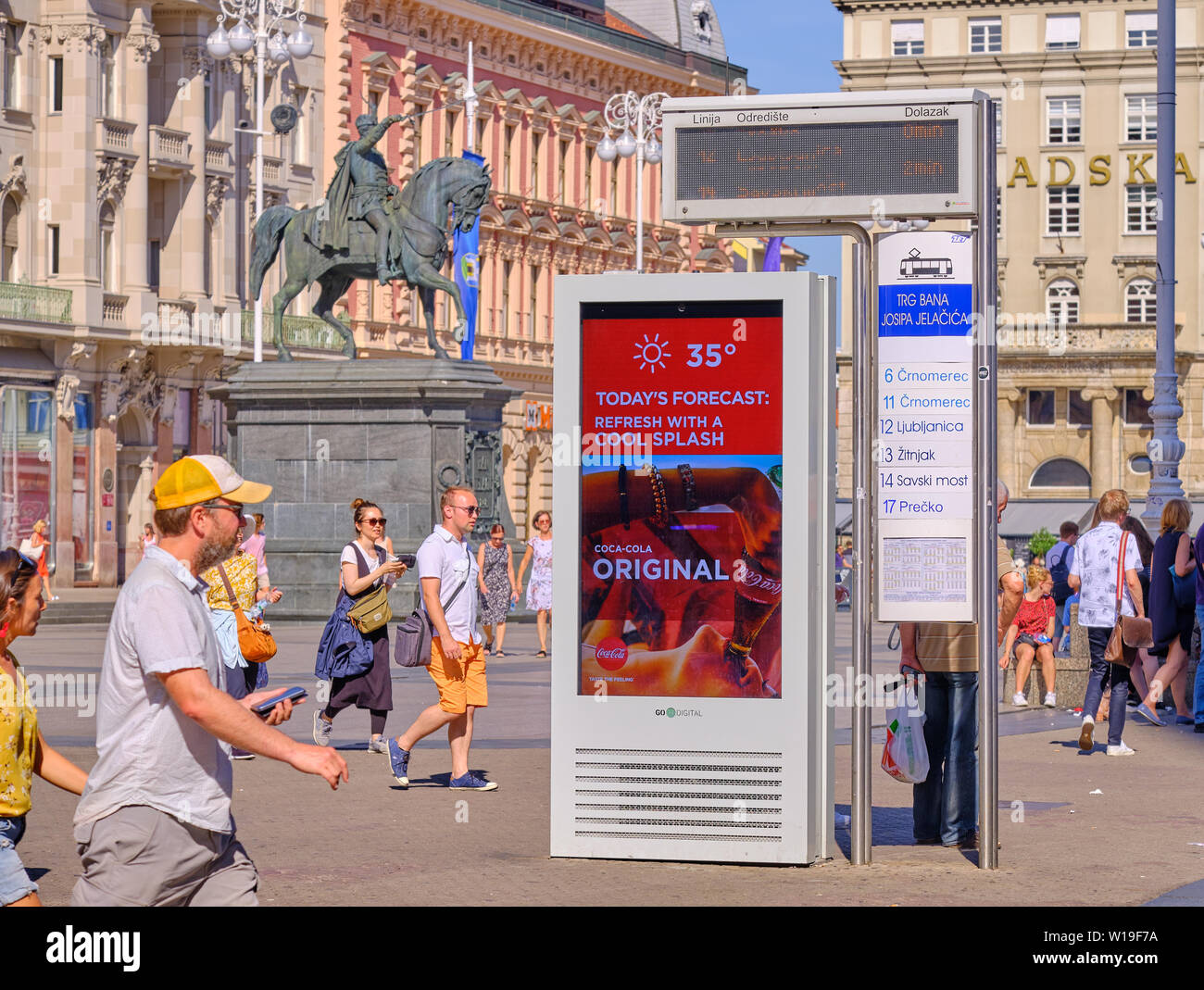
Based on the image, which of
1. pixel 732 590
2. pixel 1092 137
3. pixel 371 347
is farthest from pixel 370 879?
pixel 1092 137

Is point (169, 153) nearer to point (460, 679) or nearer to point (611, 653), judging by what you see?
point (460, 679)

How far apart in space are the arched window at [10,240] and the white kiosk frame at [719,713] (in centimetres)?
4119

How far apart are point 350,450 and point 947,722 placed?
69.2 ft

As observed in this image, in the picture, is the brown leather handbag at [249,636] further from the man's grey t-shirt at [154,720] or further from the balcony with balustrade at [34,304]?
the balcony with balustrade at [34,304]

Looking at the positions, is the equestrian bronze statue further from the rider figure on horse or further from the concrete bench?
the concrete bench

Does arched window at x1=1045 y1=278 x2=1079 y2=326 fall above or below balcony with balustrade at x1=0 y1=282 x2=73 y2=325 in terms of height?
above

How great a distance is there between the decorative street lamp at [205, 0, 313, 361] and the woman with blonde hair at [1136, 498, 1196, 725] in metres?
23.7

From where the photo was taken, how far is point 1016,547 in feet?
212

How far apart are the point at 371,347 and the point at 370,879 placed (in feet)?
177

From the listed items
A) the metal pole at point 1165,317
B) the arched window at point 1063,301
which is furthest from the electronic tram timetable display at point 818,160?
the arched window at point 1063,301

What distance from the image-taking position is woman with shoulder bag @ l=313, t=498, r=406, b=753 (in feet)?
51.5

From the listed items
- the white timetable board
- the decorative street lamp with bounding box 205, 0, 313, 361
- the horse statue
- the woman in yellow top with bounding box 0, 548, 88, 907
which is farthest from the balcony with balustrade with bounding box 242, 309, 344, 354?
the woman in yellow top with bounding box 0, 548, 88, 907

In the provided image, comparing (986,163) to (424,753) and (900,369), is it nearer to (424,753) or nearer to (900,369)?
(900,369)

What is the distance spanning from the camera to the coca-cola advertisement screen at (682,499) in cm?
1095
